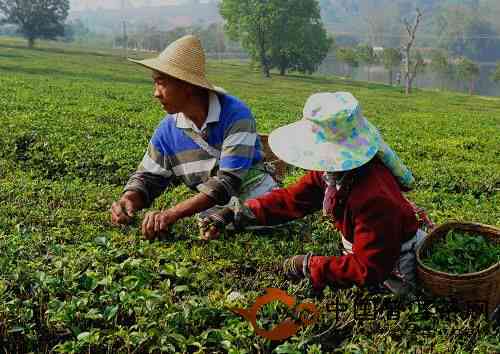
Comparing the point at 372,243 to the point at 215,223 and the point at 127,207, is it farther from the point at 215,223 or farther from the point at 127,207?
the point at 127,207

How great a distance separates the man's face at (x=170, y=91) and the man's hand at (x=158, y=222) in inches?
30.4

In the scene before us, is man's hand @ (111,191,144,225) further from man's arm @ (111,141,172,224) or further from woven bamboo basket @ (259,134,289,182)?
woven bamboo basket @ (259,134,289,182)

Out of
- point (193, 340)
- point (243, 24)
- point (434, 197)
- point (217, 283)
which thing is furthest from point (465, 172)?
point (243, 24)

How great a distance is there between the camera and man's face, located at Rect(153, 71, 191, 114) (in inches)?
158

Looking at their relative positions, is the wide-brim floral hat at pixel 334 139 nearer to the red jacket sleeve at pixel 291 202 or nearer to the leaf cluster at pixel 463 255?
the red jacket sleeve at pixel 291 202

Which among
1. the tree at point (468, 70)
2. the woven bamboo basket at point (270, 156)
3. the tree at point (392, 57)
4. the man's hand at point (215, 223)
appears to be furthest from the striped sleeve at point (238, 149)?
the tree at point (392, 57)

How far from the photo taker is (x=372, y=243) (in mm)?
3164

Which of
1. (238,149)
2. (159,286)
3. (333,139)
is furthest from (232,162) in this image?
(333,139)

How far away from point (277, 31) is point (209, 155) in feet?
169

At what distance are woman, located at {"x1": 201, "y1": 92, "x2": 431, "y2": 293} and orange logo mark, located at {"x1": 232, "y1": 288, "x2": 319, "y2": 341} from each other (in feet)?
0.92

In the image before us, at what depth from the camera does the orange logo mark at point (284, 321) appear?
296 cm

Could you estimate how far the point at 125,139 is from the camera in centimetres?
883

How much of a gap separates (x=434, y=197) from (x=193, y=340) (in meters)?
4.61

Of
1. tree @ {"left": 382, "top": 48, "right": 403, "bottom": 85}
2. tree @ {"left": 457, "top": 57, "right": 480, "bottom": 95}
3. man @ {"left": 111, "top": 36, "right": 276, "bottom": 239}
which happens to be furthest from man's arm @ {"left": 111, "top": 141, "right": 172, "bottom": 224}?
tree @ {"left": 382, "top": 48, "right": 403, "bottom": 85}
